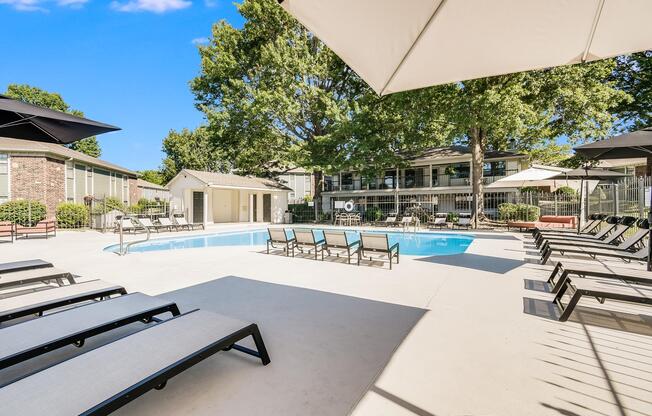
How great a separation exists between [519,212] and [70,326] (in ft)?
73.0

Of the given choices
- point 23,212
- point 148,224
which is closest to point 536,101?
point 148,224

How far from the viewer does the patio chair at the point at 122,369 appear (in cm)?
168

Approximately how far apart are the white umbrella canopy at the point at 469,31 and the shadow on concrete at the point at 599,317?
3.06 meters

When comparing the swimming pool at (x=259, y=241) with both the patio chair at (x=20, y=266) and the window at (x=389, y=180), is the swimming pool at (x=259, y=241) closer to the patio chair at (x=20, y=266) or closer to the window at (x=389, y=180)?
the patio chair at (x=20, y=266)

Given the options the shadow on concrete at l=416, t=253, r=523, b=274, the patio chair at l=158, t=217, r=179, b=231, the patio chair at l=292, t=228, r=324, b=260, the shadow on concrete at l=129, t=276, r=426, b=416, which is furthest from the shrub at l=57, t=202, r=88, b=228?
the shadow on concrete at l=416, t=253, r=523, b=274

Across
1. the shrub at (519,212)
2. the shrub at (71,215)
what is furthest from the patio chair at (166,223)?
the shrub at (519,212)

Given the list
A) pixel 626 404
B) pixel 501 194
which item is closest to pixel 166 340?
pixel 626 404

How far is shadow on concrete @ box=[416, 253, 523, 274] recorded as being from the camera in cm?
681

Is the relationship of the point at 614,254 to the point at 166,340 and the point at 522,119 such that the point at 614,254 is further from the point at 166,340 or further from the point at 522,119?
the point at 522,119

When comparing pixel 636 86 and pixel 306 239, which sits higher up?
pixel 636 86

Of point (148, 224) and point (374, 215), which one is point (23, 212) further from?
point (374, 215)

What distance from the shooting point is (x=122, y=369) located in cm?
202

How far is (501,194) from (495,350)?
1014 inches

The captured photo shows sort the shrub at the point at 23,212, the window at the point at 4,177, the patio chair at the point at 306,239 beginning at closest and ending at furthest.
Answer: the patio chair at the point at 306,239 < the shrub at the point at 23,212 < the window at the point at 4,177
